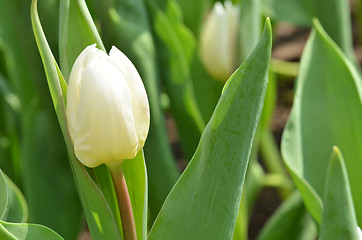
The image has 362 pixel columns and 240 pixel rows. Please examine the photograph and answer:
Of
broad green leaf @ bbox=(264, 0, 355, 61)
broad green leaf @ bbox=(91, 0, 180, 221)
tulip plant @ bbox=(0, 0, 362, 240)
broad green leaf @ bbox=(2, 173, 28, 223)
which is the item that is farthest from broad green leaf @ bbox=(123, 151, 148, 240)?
broad green leaf @ bbox=(264, 0, 355, 61)

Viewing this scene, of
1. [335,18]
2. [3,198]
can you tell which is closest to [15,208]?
[3,198]

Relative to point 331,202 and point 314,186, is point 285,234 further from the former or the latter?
point 331,202

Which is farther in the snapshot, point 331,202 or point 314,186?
point 314,186

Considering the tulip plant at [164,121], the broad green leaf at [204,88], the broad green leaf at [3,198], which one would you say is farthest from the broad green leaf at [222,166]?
the broad green leaf at [204,88]

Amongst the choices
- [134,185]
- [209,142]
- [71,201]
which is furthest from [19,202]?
[71,201]

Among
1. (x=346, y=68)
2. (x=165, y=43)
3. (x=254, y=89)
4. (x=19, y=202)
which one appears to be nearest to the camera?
(x=254, y=89)
